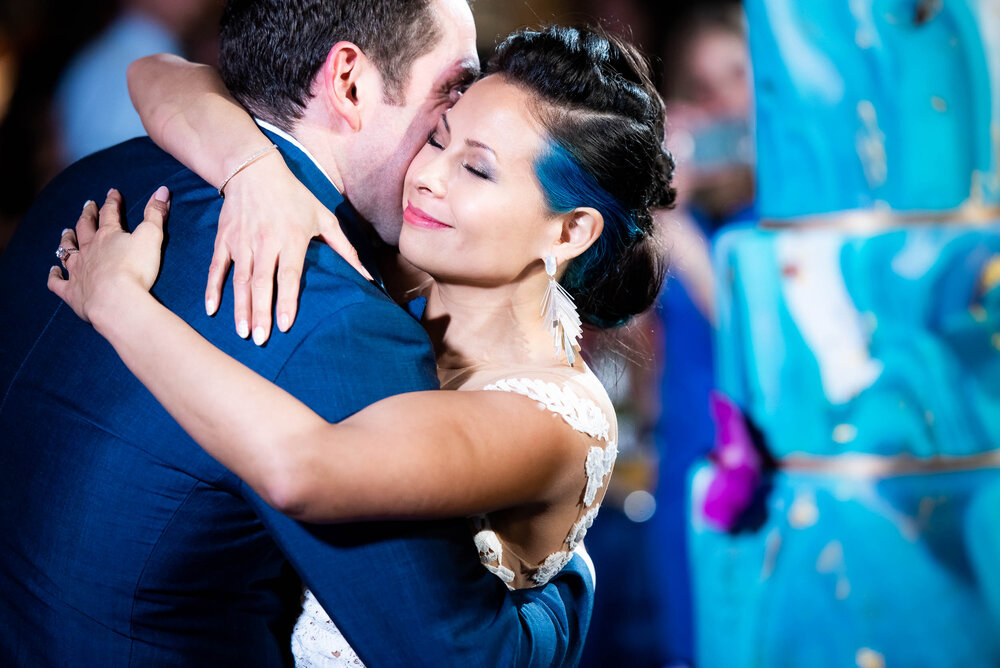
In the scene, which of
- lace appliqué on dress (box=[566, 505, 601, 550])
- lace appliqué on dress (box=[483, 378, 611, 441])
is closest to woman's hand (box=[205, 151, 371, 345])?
lace appliqué on dress (box=[483, 378, 611, 441])

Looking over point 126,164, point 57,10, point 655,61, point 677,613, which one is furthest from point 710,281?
point 57,10

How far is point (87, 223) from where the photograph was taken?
4.38 feet

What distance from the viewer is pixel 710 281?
341 centimetres

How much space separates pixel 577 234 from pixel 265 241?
2.14 ft

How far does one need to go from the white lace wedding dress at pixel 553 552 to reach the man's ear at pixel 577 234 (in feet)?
0.82

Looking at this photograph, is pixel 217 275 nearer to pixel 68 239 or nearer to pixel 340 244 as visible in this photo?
pixel 340 244

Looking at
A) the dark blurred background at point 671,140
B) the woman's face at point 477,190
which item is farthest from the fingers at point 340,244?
the dark blurred background at point 671,140

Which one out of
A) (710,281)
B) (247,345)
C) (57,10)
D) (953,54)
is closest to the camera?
(247,345)

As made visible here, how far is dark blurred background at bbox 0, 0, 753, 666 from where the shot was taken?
330 centimetres

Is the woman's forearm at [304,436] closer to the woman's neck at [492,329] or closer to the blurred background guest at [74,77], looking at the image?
the woman's neck at [492,329]

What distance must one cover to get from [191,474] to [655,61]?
1.18 meters

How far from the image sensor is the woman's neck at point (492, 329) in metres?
1.65

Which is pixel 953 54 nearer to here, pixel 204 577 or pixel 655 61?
pixel 655 61

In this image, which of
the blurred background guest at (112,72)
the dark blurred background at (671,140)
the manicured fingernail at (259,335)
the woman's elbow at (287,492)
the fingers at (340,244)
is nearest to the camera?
the woman's elbow at (287,492)
